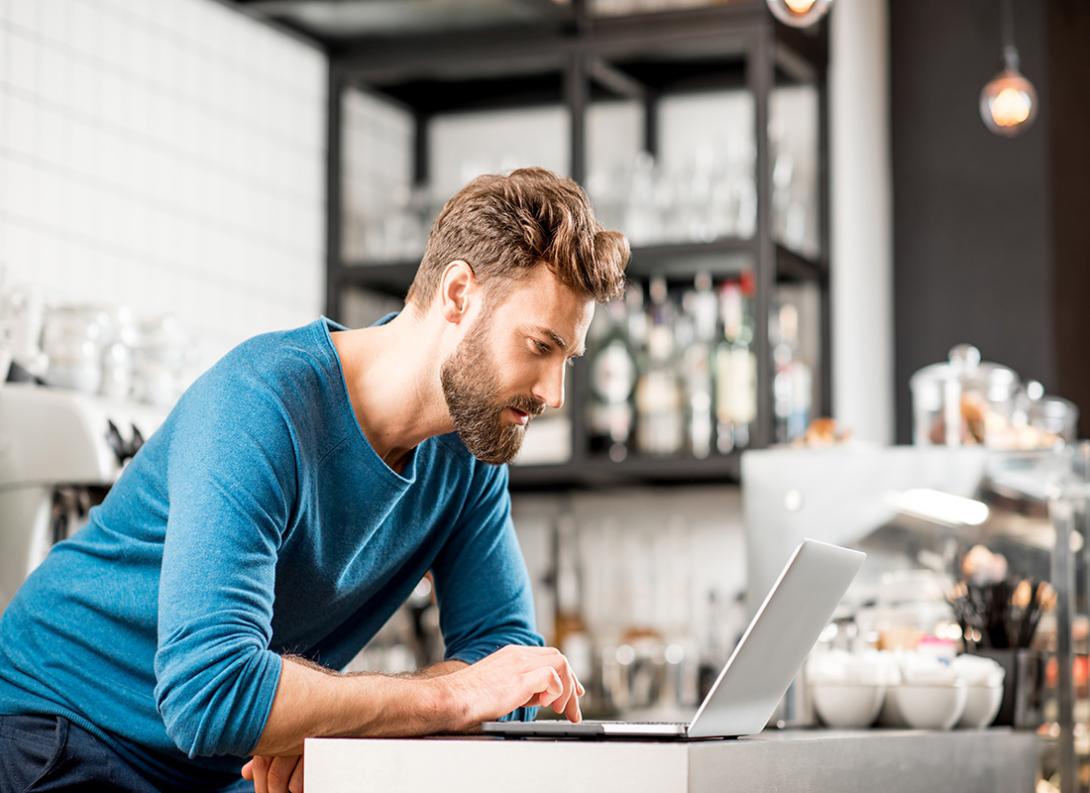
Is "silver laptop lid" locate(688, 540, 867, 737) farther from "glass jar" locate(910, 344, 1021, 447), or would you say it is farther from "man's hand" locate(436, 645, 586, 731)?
"glass jar" locate(910, 344, 1021, 447)

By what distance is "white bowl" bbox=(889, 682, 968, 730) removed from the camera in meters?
2.17

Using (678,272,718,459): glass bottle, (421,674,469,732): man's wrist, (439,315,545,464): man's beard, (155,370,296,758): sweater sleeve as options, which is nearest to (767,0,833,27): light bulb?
(678,272,718,459): glass bottle

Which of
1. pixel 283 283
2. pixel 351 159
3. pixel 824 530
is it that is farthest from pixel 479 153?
pixel 824 530

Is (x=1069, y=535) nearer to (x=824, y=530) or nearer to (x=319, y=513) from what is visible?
(x=824, y=530)

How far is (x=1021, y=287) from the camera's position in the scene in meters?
4.07

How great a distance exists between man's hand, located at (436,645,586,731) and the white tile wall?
1.70 metres

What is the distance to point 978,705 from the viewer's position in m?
2.26

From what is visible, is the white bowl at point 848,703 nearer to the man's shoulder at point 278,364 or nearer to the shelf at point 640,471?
the man's shoulder at point 278,364

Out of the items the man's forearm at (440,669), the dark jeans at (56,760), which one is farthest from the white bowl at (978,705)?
the dark jeans at (56,760)


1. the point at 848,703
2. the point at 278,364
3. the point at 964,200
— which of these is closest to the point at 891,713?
the point at 848,703

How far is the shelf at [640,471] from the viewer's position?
12.3 ft

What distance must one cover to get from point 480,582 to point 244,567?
47 cm

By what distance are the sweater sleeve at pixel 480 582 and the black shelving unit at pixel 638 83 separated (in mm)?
1847

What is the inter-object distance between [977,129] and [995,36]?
0.25m
